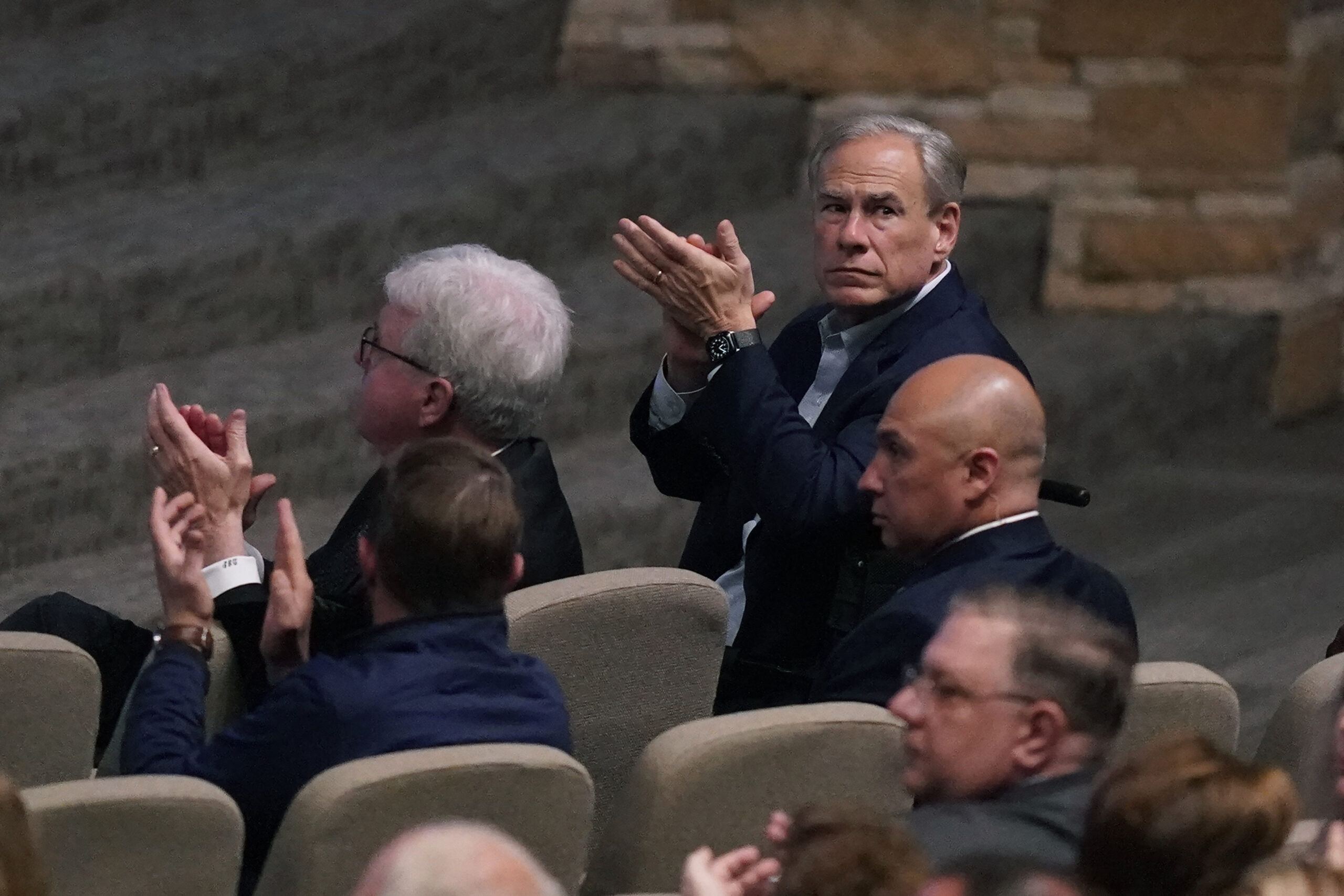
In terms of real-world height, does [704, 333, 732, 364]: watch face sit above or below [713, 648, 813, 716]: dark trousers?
above

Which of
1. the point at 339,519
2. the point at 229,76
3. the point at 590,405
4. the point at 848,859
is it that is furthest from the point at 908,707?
the point at 229,76

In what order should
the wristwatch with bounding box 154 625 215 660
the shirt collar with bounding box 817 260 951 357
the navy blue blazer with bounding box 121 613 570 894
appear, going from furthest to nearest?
the shirt collar with bounding box 817 260 951 357, the wristwatch with bounding box 154 625 215 660, the navy blue blazer with bounding box 121 613 570 894

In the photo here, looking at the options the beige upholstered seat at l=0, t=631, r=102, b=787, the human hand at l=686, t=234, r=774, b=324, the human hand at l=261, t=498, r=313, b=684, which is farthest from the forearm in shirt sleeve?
the beige upholstered seat at l=0, t=631, r=102, b=787

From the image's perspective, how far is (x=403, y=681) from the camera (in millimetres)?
1997

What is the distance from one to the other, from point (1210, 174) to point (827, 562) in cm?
255

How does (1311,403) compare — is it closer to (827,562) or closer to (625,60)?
(625,60)

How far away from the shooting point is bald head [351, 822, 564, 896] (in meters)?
1.31

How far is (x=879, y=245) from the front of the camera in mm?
2732

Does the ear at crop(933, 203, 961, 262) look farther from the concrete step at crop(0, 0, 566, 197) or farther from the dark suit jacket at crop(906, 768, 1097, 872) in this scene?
the concrete step at crop(0, 0, 566, 197)

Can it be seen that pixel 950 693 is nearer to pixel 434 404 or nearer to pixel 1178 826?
pixel 1178 826

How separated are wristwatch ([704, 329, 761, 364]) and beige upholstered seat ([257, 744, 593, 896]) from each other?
84cm

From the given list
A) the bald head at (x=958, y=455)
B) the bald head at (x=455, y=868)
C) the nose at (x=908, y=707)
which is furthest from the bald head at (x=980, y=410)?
the bald head at (x=455, y=868)

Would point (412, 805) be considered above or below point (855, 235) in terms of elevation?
below

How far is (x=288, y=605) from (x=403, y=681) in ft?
0.92
